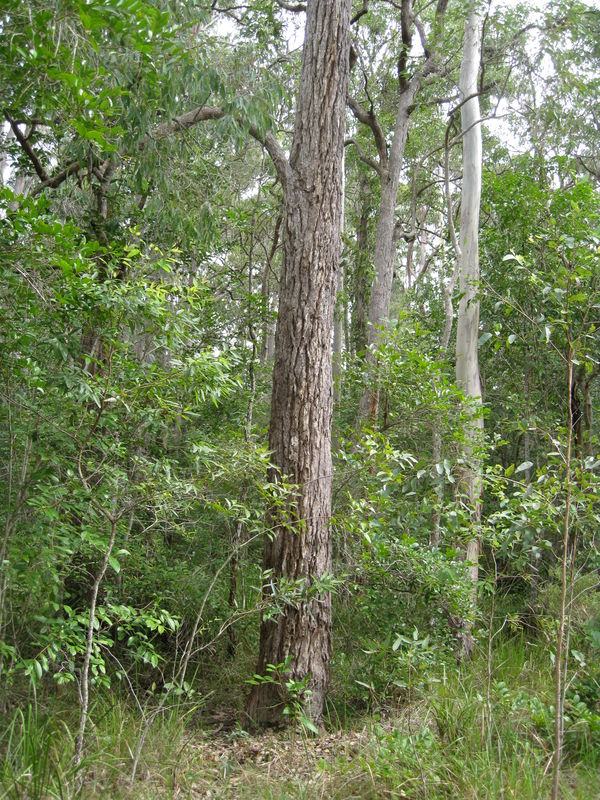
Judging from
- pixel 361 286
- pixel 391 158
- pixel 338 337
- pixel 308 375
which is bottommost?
pixel 308 375

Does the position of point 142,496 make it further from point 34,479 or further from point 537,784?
point 537,784

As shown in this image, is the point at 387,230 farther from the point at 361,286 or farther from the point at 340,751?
the point at 340,751

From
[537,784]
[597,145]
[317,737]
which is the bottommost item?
[317,737]

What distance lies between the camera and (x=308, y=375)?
4.70m

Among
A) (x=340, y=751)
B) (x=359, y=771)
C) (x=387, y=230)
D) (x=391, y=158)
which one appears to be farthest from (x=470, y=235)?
(x=359, y=771)

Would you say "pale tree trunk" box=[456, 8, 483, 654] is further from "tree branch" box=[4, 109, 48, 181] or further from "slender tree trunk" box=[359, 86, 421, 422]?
"tree branch" box=[4, 109, 48, 181]

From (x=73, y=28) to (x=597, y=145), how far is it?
39.7 feet

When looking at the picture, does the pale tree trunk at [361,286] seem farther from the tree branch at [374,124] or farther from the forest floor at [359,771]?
the forest floor at [359,771]

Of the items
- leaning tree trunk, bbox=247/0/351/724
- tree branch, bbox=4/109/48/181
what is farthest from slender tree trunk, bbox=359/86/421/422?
tree branch, bbox=4/109/48/181

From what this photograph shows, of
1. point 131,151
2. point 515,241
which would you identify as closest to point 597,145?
point 515,241

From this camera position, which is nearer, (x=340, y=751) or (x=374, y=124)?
(x=340, y=751)

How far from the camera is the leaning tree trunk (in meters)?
4.50

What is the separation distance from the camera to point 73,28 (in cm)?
350

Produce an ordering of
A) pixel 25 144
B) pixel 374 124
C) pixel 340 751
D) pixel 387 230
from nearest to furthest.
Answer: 1. pixel 340 751
2. pixel 25 144
3. pixel 387 230
4. pixel 374 124
